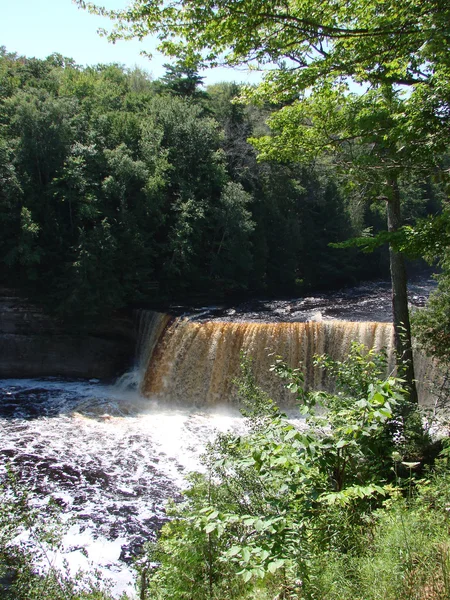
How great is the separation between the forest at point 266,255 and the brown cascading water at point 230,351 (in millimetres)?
1659

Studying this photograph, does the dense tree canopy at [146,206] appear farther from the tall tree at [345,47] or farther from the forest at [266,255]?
the tall tree at [345,47]

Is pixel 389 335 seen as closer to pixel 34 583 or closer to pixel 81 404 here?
pixel 81 404

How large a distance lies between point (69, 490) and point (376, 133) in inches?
333

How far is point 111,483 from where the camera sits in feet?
30.7

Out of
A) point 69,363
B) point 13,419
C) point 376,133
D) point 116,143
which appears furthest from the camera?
point 116,143

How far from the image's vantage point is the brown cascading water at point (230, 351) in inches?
535

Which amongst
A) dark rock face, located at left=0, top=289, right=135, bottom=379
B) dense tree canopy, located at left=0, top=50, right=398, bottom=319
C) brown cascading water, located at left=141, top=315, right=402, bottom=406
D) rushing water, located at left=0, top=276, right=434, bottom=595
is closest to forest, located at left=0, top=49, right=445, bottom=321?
dense tree canopy, located at left=0, top=50, right=398, bottom=319

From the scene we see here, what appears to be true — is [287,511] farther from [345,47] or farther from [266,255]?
[266,255]

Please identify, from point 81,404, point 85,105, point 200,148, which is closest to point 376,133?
point 81,404

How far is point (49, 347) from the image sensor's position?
17000 mm

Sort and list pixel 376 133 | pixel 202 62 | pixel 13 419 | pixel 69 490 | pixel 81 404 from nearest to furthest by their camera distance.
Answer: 1. pixel 202 62
2. pixel 376 133
3. pixel 69 490
4. pixel 13 419
5. pixel 81 404

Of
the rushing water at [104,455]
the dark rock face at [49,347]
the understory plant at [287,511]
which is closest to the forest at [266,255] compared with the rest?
the understory plant at [287,511]

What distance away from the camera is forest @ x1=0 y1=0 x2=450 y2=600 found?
10.3ft

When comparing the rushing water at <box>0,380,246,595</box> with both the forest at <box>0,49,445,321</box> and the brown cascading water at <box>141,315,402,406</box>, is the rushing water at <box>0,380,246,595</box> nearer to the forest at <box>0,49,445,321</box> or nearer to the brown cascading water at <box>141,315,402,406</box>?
the brown cascading water at <box>141,315,402,406</box>
